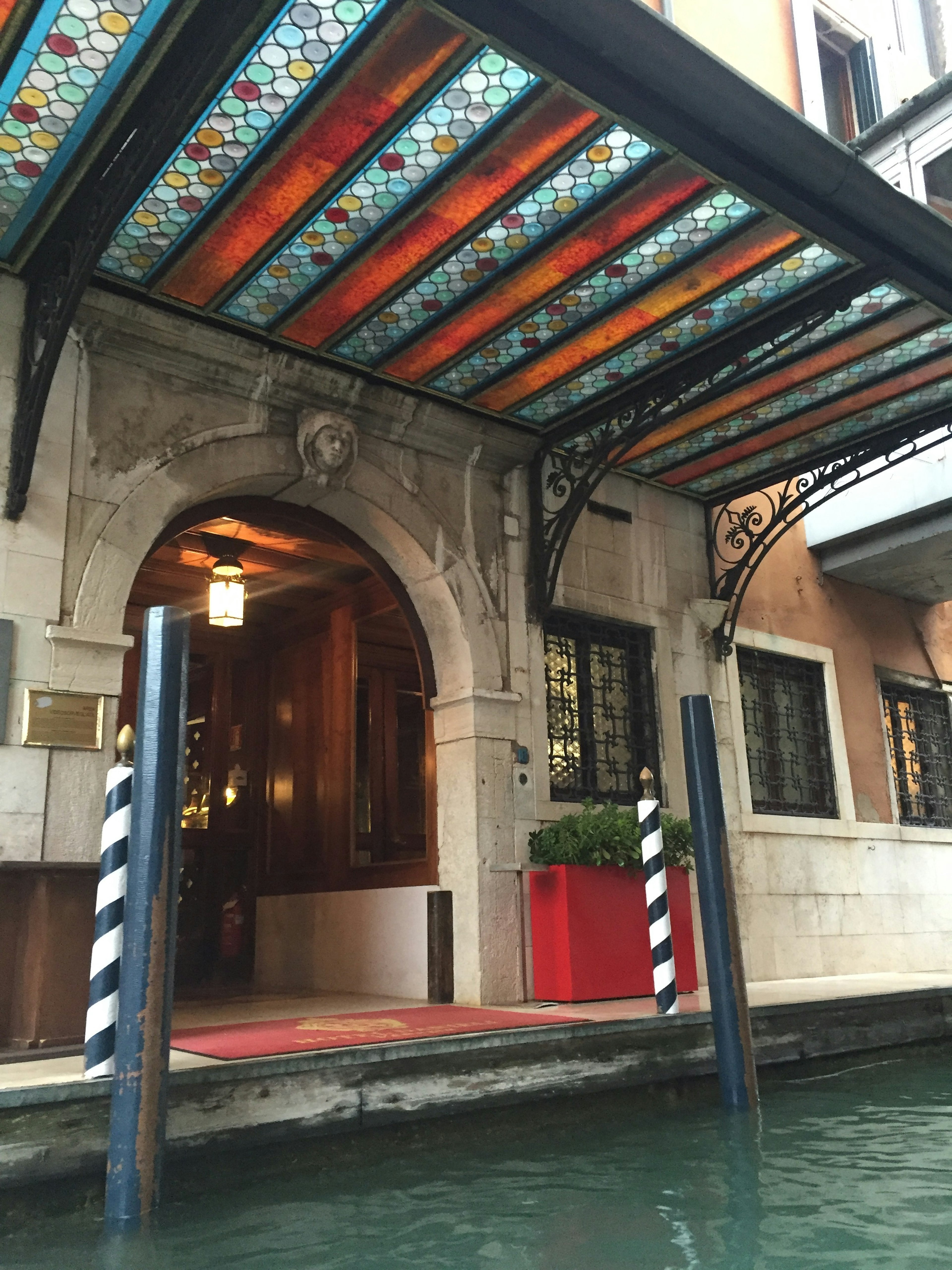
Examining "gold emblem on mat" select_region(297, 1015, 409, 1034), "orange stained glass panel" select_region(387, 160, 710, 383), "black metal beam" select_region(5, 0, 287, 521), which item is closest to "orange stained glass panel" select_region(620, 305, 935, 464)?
"orange stained glass panel" select_region(387, 160, 710, 383)

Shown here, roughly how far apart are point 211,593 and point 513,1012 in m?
3.34

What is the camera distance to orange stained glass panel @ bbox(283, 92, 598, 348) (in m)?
4.69

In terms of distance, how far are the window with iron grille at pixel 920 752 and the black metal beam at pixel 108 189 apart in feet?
26.1

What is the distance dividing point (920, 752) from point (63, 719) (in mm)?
8300

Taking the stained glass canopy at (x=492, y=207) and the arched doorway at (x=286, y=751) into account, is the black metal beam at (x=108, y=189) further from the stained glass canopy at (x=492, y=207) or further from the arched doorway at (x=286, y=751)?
the arched doorway at (x=286, y=751)

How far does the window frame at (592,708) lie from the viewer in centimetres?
755

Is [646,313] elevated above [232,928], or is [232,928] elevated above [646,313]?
[646,313]

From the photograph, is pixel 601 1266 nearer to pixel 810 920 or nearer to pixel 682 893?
pixel 682 893

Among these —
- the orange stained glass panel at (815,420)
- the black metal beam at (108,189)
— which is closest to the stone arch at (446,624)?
the black metal beam at (108,189)

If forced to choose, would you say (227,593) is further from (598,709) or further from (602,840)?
(602,840)

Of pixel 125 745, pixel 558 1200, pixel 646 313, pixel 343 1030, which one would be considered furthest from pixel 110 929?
pixel 646 313

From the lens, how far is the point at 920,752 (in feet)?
34.8

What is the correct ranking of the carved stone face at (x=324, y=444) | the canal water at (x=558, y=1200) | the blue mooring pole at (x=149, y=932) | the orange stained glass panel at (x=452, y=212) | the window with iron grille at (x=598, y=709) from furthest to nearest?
the window with iron grille at (x=598, y=709) → the carved stone face at (x=324, y=444) → the orange stained glass panel at (x=452, y=212) → the blue mooring pole at (x=149, y=932) → the canal water at (x=558, y=1200)

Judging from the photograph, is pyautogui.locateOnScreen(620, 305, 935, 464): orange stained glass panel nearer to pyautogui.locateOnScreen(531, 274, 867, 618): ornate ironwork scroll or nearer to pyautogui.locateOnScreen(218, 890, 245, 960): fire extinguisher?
pyautogui.locateOnScreen(531, 274, 867, 618): ornate ironwork scroll
